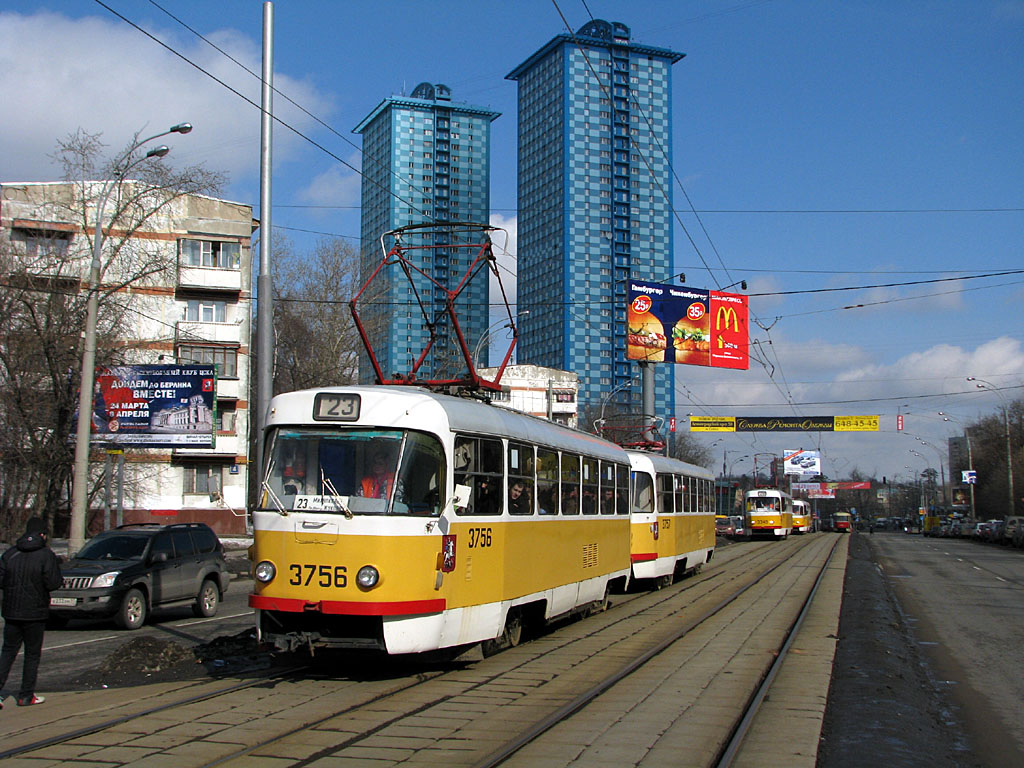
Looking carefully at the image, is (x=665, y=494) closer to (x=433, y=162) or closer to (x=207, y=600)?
(x=207, y=600)

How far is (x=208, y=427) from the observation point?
31.8 metres

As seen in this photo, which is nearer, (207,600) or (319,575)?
(319,575)

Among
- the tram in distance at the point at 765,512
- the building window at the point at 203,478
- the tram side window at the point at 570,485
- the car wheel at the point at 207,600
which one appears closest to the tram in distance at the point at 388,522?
the tram side window at the point at 570,485

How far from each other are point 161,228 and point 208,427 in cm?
1534

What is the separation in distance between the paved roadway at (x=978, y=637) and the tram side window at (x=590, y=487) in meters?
4.86

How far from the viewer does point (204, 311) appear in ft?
148

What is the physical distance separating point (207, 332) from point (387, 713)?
38995 millimetres

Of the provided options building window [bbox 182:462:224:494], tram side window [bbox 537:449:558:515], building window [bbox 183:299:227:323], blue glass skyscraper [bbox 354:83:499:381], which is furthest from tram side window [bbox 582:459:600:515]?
blue glass skyscraper [bbox 354:83:499:381]

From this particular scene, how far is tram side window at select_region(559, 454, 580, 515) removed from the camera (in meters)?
13.2

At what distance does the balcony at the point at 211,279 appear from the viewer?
43781mm

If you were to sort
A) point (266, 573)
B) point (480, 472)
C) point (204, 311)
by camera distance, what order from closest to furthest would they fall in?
point (266, 573) → point (480, 472) → point (204, 311)

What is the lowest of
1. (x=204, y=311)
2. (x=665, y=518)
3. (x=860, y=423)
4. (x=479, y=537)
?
(x=665, y=518)

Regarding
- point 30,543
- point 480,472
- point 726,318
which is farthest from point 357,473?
point 726,318

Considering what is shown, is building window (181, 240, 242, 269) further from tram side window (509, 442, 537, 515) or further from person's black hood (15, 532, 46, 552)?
person's black hood (15, 532, 46, 552)
